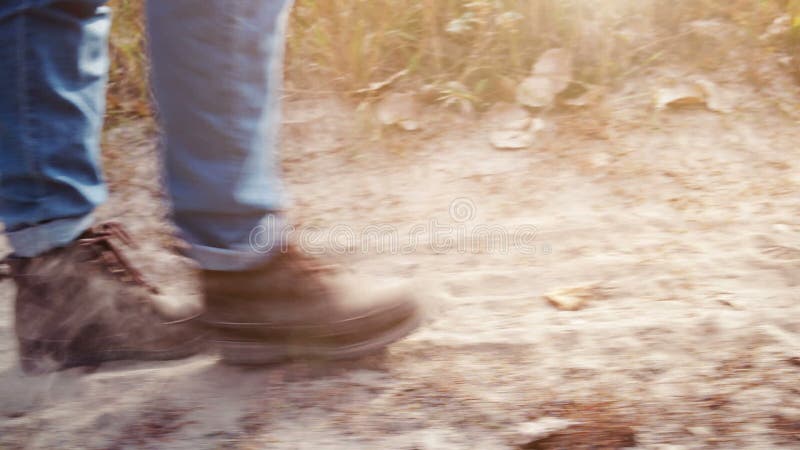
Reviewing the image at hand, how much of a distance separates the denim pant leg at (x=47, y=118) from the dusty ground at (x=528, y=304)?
28 centimetres

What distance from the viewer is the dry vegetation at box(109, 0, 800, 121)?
2256 millimetres

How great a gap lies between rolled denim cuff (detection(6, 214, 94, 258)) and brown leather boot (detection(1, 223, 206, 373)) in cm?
1

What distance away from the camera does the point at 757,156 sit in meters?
1.98

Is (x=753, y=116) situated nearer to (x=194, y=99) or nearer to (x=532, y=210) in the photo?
(x=532, y=210)

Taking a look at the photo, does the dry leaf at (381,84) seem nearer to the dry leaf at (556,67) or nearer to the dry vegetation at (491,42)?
the dry vegetation at (491,42)

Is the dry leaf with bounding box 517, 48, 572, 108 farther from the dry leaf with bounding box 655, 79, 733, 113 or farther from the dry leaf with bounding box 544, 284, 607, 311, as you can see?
the dry leaf with bounding box 544, 284, 607, 311

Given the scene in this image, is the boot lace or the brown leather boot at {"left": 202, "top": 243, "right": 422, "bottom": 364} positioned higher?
the boot lace

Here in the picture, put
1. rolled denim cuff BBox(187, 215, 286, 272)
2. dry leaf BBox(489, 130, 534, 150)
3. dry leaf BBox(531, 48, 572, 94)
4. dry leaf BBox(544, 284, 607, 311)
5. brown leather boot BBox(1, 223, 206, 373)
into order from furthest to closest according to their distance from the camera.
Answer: dry leaf BBox(531, 48, 572, 94) → dry leaf BBox(489, 130, 534, 150) → dry leaf BBox(544, 284, 607, 311) → brown leather boot BBox(1, 223, 206, 373) → rolled denim cuff BBox(187, 215, 286, 272)

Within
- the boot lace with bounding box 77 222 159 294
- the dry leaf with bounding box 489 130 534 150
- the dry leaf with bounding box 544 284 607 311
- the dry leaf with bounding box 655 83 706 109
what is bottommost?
the dry leaf with bounding box 544 284 607 311

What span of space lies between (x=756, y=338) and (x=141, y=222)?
1.41 m

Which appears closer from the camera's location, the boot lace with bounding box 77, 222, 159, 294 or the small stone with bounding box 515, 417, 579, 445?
the small stone with bounding box 515, 417, 579, 445

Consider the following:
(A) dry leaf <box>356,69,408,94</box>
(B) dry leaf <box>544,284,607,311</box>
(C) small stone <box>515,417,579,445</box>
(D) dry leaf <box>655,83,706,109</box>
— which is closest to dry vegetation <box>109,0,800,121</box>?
(A) dry leaf <box>356,69,408,94</box>

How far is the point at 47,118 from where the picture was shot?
1272mm

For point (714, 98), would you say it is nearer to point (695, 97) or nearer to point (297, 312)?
point (695, 97)
